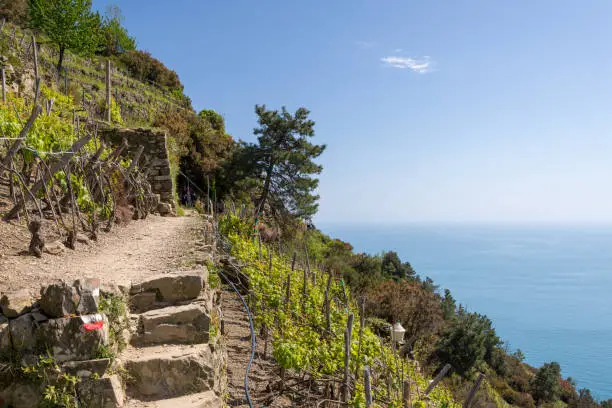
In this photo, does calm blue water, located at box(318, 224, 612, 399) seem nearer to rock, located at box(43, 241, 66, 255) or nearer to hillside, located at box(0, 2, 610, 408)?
hillside, located at box(0, 2, 610, 408)

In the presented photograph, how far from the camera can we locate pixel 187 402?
262 cm

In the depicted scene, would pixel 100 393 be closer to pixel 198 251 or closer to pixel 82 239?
pixel 82 239

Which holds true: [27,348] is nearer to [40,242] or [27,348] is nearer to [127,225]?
[40,242]

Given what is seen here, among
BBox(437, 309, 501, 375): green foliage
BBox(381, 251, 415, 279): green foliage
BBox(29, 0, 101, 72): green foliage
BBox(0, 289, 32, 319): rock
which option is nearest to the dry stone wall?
BBox(0, 289, 32, 319): rock

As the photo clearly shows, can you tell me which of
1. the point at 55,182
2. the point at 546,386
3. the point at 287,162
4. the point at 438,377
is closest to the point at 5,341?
the point at 55,182

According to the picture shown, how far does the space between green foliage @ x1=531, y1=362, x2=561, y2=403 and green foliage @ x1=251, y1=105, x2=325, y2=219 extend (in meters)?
17.9

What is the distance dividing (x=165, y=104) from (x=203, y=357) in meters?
22.0

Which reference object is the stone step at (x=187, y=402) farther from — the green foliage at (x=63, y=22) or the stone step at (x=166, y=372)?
the green foliage at (x=63, y=22)

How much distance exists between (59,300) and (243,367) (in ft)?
10.5

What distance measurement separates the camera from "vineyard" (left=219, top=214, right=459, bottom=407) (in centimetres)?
416

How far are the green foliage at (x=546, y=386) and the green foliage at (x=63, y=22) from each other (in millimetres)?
30442

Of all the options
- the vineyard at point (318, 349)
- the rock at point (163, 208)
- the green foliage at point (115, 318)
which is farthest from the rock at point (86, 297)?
the rock at point (163, 208)

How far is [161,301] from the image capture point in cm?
336

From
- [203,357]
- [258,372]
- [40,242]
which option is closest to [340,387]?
[258,372]
